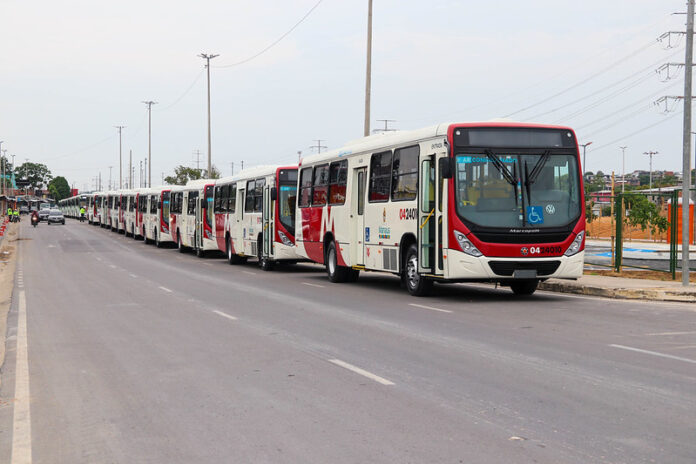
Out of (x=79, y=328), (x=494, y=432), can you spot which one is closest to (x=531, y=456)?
(x=494, y=432)

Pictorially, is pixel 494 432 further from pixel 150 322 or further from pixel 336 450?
pixel 150 322

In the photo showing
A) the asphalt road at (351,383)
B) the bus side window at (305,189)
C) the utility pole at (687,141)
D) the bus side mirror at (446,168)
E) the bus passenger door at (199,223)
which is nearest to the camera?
the asphalt road at (351,383)

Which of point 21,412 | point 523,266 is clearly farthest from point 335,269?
point 21,412

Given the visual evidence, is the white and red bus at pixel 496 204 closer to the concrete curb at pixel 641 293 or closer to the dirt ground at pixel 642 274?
the concrete curb at pixel 641 293

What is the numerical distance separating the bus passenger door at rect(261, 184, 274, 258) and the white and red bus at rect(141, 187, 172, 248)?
1827 centimetres

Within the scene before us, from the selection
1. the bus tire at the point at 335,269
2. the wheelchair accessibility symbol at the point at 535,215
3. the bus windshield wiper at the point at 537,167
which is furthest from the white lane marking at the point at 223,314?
the bus tire at the point at 335,269

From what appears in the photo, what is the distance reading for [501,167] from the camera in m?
16.1

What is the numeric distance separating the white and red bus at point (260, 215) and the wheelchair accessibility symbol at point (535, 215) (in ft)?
40.3

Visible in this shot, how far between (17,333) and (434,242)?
7780 mm

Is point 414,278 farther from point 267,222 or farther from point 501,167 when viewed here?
point 267,222

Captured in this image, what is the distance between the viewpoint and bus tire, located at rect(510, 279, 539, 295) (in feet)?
58.6

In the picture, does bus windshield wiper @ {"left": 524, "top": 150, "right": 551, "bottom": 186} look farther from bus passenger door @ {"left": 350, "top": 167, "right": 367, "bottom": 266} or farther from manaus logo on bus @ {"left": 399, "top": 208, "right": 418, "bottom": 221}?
bus passenger door @ {"left": 350, "top": 167, "right": 367, "bottom": 266}

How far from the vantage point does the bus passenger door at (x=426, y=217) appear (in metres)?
16.8

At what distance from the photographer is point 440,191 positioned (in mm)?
16344
